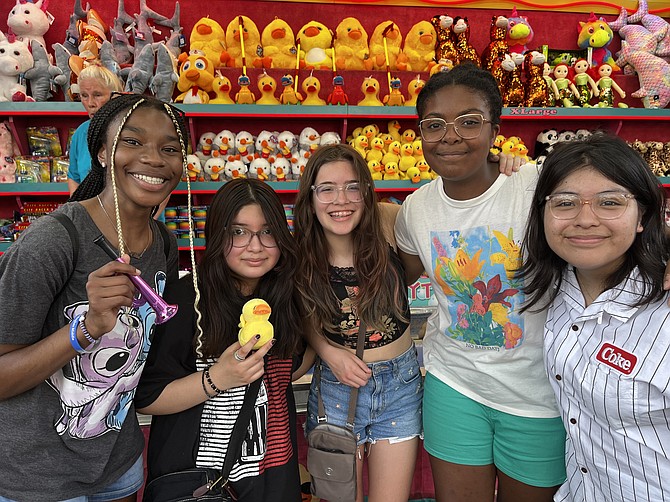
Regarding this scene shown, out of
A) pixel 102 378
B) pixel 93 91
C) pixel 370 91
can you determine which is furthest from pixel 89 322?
pixel 370 91

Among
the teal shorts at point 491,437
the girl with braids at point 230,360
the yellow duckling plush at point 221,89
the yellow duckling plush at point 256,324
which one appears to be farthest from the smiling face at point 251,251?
the yellow duckling plush at point 221,89

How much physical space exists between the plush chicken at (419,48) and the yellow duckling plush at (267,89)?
1128 millimetres

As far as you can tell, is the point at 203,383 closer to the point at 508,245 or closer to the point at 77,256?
the point at 77,256

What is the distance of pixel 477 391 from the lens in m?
1.55

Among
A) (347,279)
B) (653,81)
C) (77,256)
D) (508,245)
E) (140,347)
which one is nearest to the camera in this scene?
(77,256)

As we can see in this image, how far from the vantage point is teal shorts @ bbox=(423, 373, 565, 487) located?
1.47m

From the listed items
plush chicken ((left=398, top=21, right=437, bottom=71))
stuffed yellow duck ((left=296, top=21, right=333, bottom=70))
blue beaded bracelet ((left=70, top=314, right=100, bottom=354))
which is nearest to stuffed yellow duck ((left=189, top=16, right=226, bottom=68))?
stuffed yellow duck ((left=296, top=21, right=333, bottom=70))

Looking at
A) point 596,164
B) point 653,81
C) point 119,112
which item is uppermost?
point 653,81

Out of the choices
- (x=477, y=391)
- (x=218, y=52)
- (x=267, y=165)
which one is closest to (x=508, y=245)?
(x=477, y=391)

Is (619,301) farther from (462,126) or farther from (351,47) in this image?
(351,47)

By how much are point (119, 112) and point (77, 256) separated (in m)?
0.41

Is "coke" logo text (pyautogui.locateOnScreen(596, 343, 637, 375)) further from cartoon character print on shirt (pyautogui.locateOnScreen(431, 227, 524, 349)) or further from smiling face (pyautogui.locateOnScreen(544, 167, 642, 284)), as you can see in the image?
cartoon character print on shirt (pyautogui.locateOnScreen(431, 227, 524, 349))

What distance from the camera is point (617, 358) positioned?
1124 millimetres

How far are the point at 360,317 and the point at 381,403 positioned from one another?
1.02 ft
